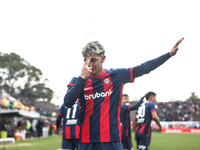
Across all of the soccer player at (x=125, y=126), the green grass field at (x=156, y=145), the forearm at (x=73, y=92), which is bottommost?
the green grass field at (x=156, y=145)

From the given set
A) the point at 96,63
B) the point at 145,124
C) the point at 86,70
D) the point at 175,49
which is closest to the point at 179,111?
the point at 145,124

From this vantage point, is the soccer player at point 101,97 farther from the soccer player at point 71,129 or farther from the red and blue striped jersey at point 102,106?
the soccer player at point 71,129

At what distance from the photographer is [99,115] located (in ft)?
10.8

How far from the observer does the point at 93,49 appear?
3.26 metres

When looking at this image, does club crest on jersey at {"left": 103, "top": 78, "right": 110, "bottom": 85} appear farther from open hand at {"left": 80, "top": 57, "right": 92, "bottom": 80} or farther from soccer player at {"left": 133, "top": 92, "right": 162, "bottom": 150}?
soccer player at {"left": 133, "top": 92, "right": 162, "bottom": 150}

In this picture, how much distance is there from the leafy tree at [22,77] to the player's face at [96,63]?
58.1 metres

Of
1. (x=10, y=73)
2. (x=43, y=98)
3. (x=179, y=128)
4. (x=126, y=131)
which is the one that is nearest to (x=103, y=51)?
(x=126, y=131)

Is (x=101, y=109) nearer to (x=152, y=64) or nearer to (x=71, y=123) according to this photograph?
(x=152, y=64)

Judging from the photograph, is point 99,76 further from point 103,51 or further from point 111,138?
point 111,138

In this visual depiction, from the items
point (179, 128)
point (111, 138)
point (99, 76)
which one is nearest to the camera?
point (111, 138)

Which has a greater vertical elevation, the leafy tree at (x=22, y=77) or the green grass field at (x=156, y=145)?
the leafy tree at (x=22, y=77)

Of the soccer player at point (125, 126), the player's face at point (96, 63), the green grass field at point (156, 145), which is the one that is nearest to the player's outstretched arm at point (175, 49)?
the player's face at point (96, 63)

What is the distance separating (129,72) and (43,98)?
2656 inches

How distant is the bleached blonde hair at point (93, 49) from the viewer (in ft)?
10.7
